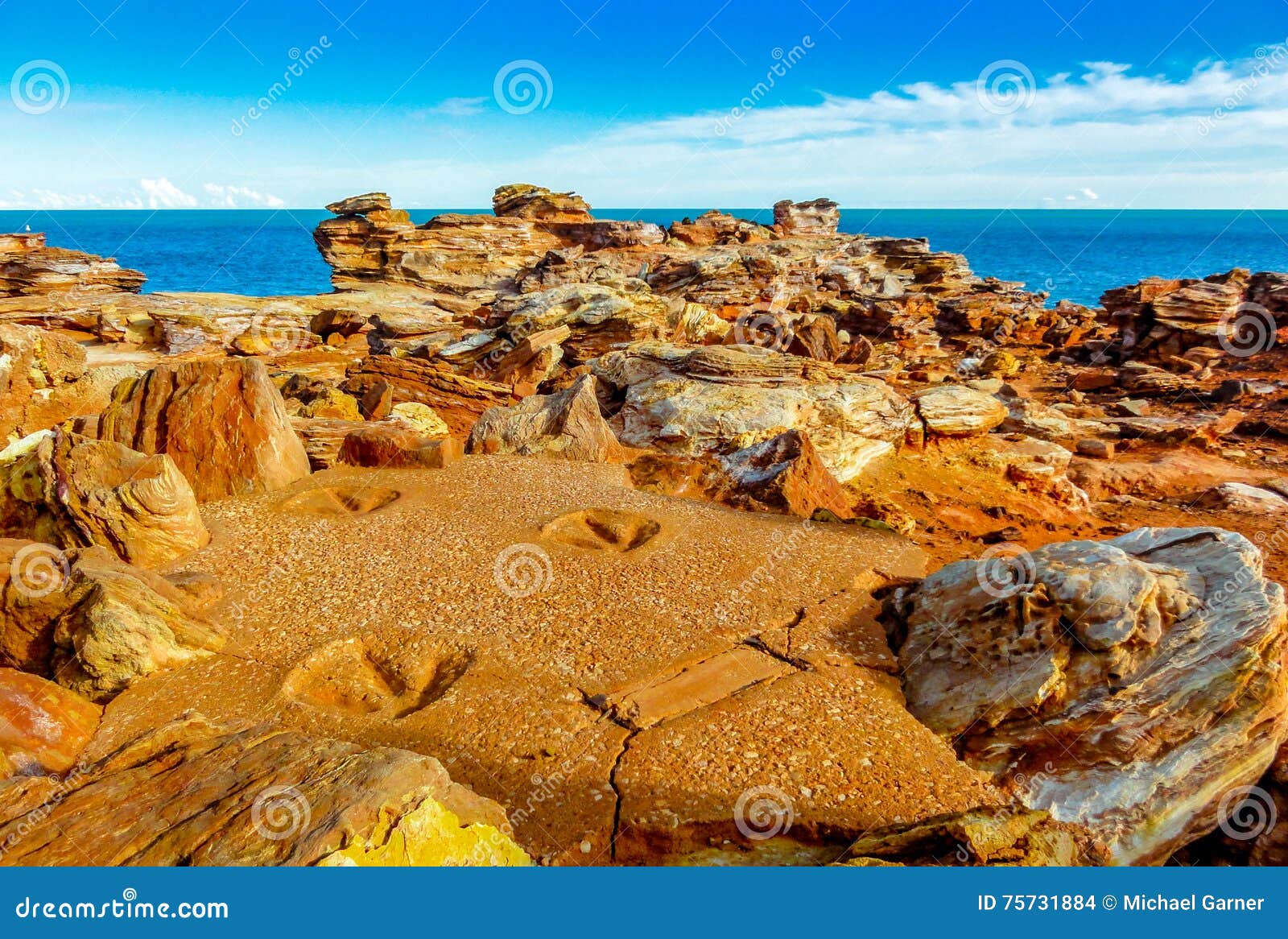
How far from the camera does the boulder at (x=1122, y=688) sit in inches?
243

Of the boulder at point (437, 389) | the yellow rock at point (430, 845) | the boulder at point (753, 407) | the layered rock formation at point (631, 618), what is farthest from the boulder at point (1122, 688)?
the boulder at point (437, 389)

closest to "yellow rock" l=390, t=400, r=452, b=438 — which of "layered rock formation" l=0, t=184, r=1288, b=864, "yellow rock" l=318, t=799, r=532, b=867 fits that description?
"layered rock formation" l=0, t=184, r=1288, b=864

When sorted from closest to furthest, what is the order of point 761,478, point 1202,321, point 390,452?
point 761,478
point 390,452
point 1202,321

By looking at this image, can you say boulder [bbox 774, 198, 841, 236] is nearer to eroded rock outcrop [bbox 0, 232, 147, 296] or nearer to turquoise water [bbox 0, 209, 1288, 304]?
turquoise water [bbox 0, 209, 1288, 304]

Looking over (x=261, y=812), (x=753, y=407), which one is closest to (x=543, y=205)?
(x=753, y=407)

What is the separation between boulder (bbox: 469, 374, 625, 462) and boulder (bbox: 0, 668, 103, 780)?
8.03m

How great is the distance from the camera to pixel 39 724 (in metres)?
6.03

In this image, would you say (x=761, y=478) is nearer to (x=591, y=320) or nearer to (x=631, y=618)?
(x=631, y=618)

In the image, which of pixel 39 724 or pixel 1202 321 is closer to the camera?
pixel 39 724

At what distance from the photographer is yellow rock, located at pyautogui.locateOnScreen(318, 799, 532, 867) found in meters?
3.91

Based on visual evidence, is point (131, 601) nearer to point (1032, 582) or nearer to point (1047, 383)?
point (1032, 582)

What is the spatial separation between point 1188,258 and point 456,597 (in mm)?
126495

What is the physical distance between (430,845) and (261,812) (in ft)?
3.28

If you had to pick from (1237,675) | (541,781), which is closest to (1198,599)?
(1237,675)
